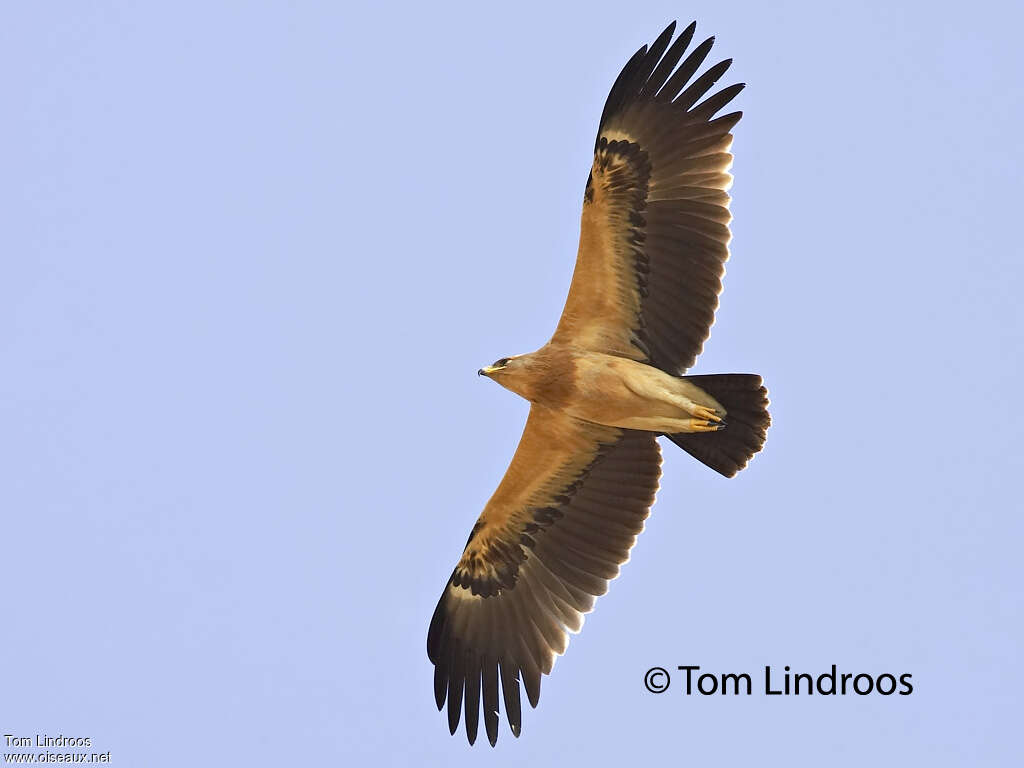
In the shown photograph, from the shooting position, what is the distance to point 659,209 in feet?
42.6

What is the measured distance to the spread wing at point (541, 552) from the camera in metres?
13.6

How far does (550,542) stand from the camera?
1389 cm

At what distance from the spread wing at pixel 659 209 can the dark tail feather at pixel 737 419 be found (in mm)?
326

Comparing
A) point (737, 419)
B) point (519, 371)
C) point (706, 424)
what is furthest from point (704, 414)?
point (519, 371)

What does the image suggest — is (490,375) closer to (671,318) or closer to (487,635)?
(671,318)

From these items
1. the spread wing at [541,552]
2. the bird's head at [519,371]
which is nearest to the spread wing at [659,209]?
the bird's head at [519,371]

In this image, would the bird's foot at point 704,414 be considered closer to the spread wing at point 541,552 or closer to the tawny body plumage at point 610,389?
the tawny body plumage at point 610,389

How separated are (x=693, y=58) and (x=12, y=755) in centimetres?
828

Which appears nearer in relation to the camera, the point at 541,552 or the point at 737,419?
the point at 737,419

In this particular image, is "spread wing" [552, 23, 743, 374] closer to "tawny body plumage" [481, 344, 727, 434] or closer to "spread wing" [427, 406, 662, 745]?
"tawny body plumage" [481, 344, 727, 434]

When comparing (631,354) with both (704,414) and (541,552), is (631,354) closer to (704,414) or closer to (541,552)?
(704,414)

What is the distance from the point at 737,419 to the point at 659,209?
1845mm

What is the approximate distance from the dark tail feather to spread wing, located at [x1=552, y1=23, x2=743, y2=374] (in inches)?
12.8

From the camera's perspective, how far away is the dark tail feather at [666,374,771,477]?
12.9 m
